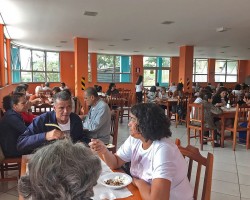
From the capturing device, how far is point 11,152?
7.86 ft

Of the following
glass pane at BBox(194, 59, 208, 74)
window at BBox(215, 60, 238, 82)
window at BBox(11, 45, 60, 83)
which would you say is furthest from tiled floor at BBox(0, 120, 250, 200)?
window at BBox(215, 60, 238, 82)

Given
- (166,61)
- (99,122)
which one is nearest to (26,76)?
(166,61)

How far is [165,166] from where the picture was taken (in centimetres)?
121

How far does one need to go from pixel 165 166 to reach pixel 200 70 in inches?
572

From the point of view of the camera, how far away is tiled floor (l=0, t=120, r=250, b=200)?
248cm

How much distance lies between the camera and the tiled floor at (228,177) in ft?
8.13

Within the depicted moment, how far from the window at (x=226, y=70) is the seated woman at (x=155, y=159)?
590 inches

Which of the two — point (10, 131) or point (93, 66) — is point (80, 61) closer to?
point (93, 66)

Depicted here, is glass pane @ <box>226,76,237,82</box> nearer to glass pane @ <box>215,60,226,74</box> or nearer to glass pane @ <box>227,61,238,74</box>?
glass pane @ <box>227,61,238,74</box>

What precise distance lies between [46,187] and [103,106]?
7.11 ft

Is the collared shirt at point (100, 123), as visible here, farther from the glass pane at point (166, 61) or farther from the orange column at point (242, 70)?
the orange column at point (242, 70)

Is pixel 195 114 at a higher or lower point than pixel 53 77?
lower

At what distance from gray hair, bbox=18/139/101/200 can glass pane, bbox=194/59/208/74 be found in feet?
48.8

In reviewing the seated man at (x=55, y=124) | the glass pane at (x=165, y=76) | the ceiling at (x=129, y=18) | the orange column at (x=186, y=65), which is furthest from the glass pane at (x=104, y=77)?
the seated man at (x=55, y=124)
